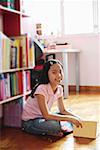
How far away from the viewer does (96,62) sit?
13.6 feet

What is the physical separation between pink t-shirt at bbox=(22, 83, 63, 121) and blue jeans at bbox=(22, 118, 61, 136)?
0.17 ft

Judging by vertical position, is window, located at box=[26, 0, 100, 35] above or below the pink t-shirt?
above

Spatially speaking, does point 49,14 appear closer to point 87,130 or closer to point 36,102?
point 36,102

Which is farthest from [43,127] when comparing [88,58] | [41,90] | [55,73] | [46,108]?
[88,58]

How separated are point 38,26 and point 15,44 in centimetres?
207

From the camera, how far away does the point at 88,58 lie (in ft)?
13.7

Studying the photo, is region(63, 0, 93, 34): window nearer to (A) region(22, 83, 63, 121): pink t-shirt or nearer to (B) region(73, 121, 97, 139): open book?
(A) region(22, 83, 63, 121): pink t-shirt

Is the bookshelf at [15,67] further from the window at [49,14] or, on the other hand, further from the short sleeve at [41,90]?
the window at [49,14]

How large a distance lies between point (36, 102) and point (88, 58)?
2.31 m

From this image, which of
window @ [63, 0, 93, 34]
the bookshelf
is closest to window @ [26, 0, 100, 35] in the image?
window @ [63, 0, 93, 34]

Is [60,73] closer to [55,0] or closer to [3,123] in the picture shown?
[3,123]

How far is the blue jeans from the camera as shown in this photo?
6.28ft

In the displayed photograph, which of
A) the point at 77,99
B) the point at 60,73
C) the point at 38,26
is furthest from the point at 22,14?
the point at 38,26

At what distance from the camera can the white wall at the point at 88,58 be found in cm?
414
